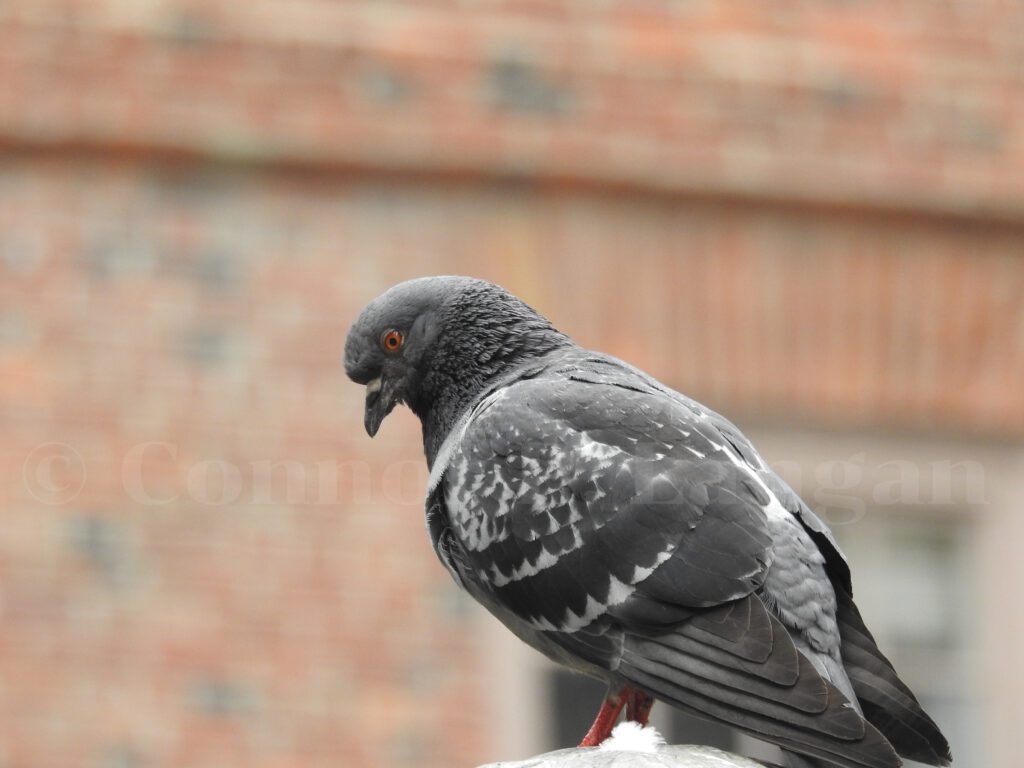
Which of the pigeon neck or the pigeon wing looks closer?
the pigeon wing

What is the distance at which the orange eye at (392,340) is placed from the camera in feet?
15.8

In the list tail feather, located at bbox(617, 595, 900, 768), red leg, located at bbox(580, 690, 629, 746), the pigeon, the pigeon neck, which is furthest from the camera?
the pigeon neck

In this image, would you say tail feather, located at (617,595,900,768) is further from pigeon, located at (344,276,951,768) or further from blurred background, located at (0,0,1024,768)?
blurred background, located at (0,0,1024,768)

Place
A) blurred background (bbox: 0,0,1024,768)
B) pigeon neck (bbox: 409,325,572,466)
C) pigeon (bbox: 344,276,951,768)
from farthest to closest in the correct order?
blurred background (bbox: 0,0,1024,768)
pigeon neck (bbox: 409,325,572,466)
pigeon (bbox: 344,276,951,768)

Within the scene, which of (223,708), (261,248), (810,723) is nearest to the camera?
(810,723)

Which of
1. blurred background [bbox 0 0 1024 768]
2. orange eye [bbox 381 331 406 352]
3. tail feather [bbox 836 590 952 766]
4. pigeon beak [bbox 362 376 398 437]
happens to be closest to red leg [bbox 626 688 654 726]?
tail feather [bbox 836 590 952 766]

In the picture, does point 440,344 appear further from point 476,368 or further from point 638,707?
point 638,707

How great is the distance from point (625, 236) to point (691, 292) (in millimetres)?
367

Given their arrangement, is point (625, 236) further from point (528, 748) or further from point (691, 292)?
point (528, 748)

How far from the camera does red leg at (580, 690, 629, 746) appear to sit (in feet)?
14.3

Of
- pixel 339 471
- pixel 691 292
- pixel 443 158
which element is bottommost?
pixel 339 471

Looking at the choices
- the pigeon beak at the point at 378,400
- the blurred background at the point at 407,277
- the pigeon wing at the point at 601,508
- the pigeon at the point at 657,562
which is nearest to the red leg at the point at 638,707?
the pigeon at the point at 657,562

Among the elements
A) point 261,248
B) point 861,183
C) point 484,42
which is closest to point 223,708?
point 261,248

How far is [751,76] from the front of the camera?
8328 mm
